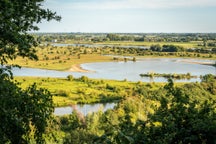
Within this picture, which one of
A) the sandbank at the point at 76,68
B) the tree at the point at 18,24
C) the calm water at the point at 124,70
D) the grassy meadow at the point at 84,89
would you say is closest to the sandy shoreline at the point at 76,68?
the sandbank at the point at 76,68

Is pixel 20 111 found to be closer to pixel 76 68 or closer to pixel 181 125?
pixel 181 125

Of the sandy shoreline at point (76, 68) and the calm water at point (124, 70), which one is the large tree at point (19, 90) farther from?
the sandy shoreline at point (76, 68)

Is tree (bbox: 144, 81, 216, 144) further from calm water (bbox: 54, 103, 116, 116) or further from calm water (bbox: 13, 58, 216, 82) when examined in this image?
calm water (bbox: 13, 58, 216, 82)

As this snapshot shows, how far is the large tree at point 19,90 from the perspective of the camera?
28.6 ft

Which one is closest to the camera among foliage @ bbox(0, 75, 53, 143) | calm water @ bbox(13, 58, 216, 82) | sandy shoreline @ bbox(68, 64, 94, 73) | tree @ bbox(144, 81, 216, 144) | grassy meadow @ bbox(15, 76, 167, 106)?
tree @ bbox(144, 81, 216, 144)

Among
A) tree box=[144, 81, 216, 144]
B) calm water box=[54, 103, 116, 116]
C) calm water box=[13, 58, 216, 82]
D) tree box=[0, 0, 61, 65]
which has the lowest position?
calm water box=[54, 103, 116, 116]

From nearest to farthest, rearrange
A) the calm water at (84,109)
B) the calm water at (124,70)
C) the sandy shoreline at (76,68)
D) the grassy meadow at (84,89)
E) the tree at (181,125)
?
the tree at (181,125)
the calm water at (84,109)
the grassy meadow at (84,89)
the calm water at (124,70)
the sandy shoreline at (76,68)

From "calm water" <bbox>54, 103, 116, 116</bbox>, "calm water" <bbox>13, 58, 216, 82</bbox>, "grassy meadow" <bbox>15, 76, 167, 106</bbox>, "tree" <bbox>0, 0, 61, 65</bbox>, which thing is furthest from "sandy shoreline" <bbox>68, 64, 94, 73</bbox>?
"tree" <bbox>0, 0, 61, 65</bbox>

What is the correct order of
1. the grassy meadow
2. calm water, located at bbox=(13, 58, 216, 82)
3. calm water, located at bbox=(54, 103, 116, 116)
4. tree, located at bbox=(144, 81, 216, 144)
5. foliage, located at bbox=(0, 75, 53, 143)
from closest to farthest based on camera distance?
tree, located at bbox=(144, 81, 216, 144)
foliage, located at bbox=(0, 75, 53, 143)
calm water, located at bbox=(54, 103, 116, 116)
the grassy meadow
calm water, located at bbox=(13, 58, 216, 82)

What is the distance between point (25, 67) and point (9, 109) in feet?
330

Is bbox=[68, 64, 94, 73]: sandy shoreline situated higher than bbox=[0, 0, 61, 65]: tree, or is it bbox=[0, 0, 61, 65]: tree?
bbox=[0, 0, 61, 65]: tree

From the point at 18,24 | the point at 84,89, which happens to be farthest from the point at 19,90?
the point at 84,89

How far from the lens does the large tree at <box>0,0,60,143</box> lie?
28.6ft

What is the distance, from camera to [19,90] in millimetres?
9594
